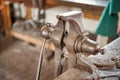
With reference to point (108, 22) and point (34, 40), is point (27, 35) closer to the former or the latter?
point (34, 40)

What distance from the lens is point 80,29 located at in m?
0.53

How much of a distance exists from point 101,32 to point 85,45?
60 centimetres

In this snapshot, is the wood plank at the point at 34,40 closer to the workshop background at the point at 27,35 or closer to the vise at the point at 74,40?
the workshop background at the point at 27,35

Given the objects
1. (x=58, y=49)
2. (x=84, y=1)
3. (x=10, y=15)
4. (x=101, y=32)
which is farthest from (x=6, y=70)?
(x=58, y=49)

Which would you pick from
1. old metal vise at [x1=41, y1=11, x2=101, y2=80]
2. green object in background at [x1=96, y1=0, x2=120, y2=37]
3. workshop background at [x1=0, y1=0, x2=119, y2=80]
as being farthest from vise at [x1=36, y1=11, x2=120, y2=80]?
workshop background at [x1=0, y1=0, x2=119, y2=80]

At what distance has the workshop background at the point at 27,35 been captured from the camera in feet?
6.49

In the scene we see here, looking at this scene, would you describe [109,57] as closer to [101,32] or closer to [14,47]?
[101,32]

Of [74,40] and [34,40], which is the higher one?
[74,40]

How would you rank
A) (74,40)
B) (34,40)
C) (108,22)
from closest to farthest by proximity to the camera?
(74,40), (108,22), (34,40)

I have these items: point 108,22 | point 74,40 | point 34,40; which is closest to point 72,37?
point 74,40

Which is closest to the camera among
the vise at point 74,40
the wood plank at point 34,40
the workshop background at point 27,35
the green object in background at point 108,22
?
the vise at point 74,40

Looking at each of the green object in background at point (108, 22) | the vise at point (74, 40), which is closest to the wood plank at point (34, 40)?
the green object in background at point (108, 22)

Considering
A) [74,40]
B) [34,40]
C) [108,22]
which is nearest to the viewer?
[74,40]

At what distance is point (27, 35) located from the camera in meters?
2.37
